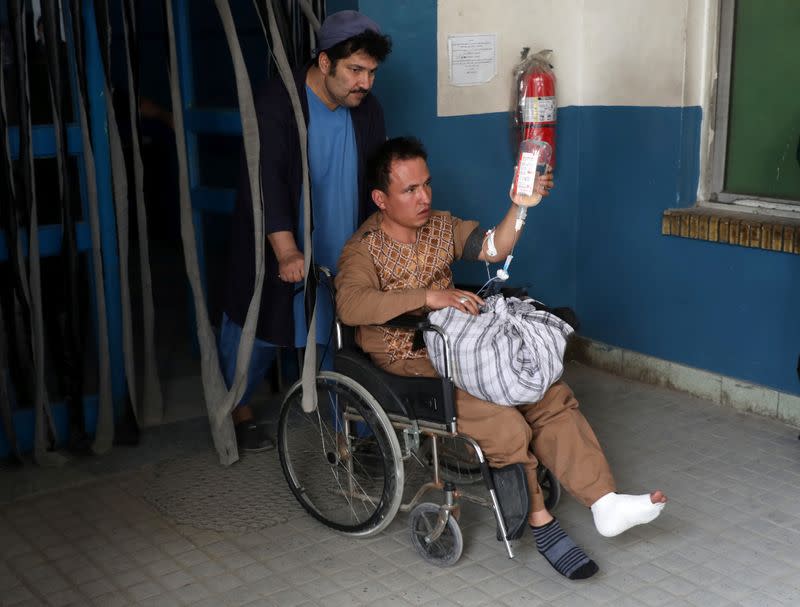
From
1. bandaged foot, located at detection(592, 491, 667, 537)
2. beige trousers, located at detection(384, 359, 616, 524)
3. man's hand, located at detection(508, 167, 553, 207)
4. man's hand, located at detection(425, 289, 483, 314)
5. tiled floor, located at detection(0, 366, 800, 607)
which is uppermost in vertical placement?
man's hand, located at detection(508, 167, 553, 207)

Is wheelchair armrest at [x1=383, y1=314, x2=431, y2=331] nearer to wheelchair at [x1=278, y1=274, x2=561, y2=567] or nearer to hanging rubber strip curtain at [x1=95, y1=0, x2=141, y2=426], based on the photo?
wheelchair at [x1=278, y1=274, x2=561, y2=567]

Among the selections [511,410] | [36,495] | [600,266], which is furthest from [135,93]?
[600,266]

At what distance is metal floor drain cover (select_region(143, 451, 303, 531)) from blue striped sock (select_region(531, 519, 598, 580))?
0.91 meters

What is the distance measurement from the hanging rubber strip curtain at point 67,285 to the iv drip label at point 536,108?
1949 mm

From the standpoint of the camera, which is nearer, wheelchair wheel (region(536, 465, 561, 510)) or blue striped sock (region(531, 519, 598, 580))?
blue striped sock (region(531, 519, 598, 580))

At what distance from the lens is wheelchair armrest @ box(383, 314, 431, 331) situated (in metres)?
2.79

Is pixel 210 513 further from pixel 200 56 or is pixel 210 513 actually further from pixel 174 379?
pixel 200 56

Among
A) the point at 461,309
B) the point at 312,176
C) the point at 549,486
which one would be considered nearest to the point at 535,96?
the point at 312,176

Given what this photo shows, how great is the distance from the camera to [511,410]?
2.80 m

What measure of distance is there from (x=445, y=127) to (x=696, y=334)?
1422 millimetres

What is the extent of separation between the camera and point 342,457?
3186mm

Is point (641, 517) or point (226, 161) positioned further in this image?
point (226, 161)

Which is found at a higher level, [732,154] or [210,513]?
[732,154]

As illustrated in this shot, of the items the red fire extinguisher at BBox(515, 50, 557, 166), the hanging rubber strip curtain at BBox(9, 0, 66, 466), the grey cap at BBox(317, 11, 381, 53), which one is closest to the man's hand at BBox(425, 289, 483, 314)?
the grey cap at BBox(317, 11, 381, 53)
